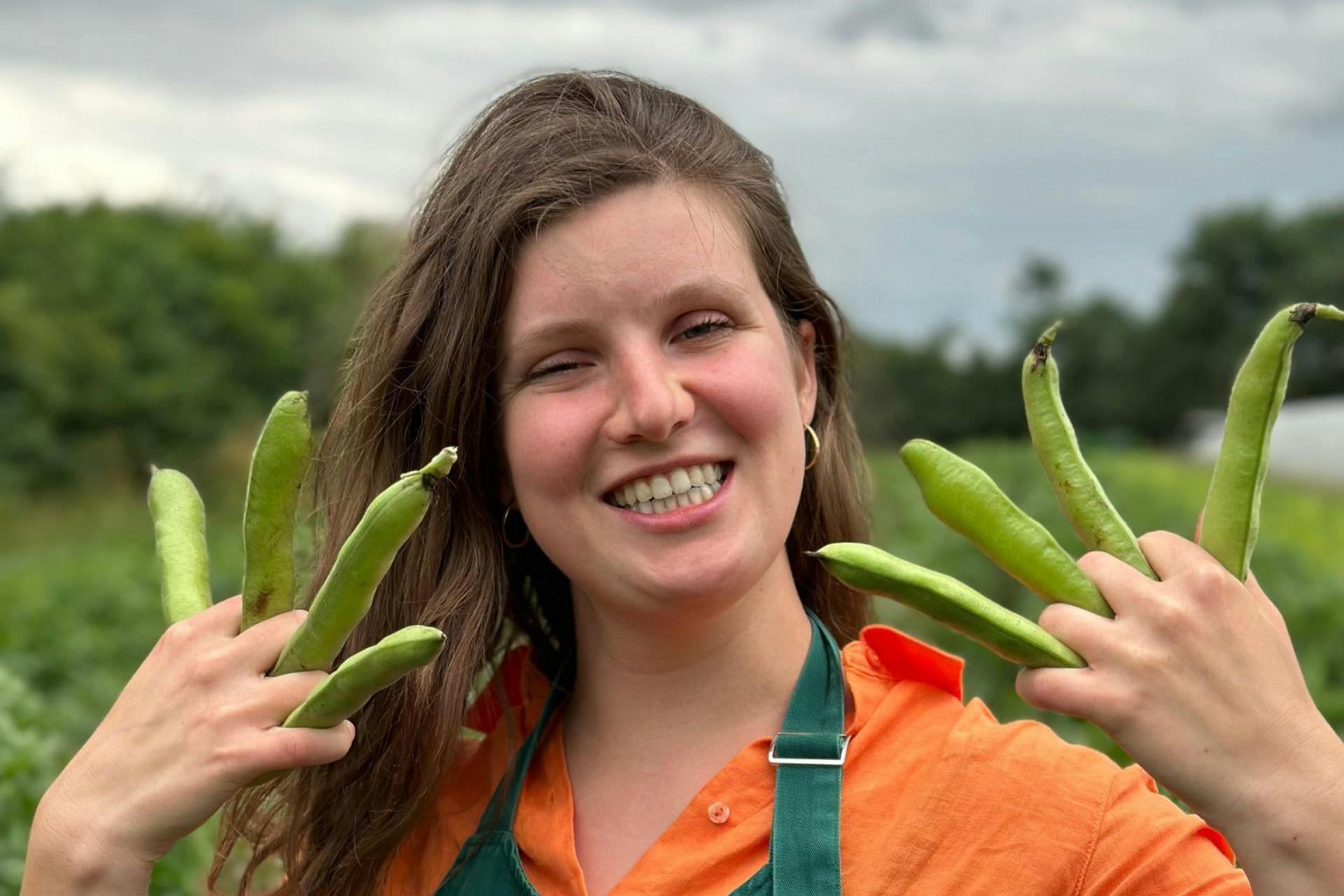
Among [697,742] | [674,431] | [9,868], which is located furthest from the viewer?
[9,868]

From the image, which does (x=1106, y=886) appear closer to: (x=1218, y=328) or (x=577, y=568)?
(x=577, y=568)

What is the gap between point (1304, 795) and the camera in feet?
4.98

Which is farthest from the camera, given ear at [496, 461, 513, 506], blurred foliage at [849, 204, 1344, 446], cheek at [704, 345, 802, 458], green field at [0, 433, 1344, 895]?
blurred foliage at [849, 204, 1344, 446]

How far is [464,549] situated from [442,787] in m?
0.40

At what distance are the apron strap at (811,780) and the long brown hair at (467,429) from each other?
350mm

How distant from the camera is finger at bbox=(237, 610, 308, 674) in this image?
184 cm

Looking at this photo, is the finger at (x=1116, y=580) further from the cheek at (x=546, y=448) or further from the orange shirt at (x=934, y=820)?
the cheek at (x=546, y=448)

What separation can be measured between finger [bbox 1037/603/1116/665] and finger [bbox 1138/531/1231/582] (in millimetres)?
98

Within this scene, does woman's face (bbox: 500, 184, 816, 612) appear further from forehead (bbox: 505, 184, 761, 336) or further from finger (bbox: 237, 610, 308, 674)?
finger (bbox: 237, 610, 308, 674)

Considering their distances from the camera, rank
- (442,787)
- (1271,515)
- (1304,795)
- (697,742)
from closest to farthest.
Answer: (1304,795) → (697,742) → (442,787) → (1271,515)


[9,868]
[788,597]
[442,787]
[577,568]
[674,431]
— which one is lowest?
[9,868]

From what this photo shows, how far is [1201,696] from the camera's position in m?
1.54

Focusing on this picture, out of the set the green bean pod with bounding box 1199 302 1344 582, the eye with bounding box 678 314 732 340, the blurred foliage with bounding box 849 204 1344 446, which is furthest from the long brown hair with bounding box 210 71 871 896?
the blurred foliage with bounding box 849 204 1344 446

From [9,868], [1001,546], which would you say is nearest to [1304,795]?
[1001,546]
